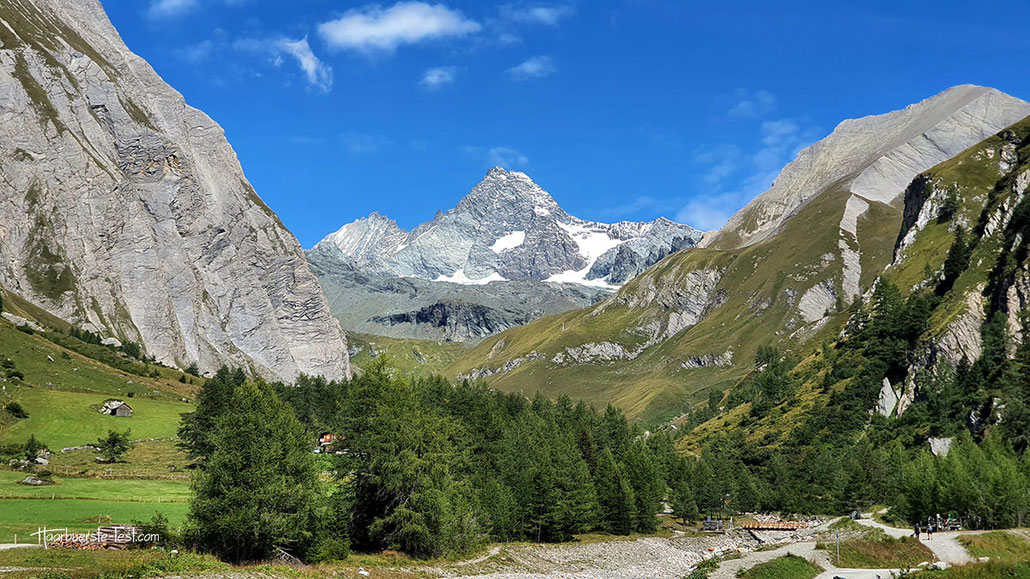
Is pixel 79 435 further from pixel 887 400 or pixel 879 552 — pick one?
pixel 887 400

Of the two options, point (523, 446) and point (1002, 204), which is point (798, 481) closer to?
point (523, 446)

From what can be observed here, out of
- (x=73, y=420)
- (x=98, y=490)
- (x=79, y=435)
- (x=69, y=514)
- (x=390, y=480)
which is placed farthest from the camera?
(x=73, y=420)

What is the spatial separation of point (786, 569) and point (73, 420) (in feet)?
414

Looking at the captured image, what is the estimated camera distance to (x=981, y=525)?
93375 mm

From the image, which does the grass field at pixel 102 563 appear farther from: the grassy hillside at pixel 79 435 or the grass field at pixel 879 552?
the grass field at pixel 879 552

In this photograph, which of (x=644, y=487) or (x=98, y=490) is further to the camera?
(x=644, y=487)

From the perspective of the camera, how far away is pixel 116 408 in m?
150

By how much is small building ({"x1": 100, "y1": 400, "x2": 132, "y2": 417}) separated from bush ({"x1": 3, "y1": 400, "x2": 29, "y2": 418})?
47.1ft

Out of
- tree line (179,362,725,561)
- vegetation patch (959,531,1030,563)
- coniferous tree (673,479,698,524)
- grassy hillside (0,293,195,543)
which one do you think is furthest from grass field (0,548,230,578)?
coniferous tree (673,479,698,524)

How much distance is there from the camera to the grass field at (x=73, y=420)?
420 feet

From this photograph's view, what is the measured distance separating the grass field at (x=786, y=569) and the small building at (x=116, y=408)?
415 feet

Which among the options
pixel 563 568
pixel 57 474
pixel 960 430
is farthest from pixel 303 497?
pixel 960 430

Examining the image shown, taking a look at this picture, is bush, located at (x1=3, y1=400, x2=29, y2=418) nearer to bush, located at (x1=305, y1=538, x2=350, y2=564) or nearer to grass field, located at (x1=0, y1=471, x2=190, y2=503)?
grass field, located at (x1=0, y1=471, x2=190, y2=503)

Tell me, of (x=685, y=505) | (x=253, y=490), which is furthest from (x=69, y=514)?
(x=685, y=505)
